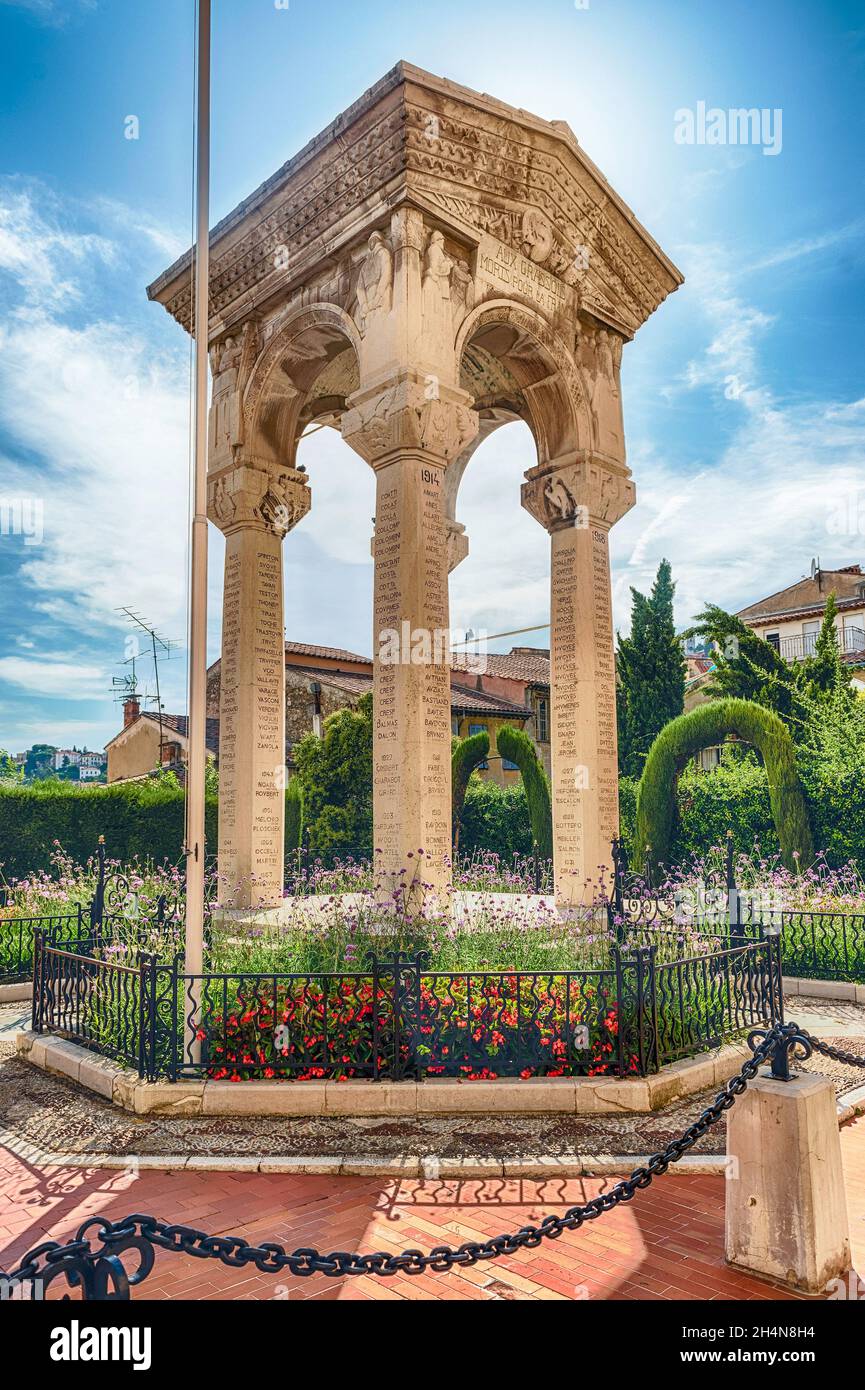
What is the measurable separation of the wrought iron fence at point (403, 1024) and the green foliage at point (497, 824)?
47.9 feet

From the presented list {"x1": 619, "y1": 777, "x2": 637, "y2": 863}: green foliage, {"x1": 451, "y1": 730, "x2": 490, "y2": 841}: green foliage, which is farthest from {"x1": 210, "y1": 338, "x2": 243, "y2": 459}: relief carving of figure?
{"x1": 619, "y1": 777, "x2": 637, "y2": 863}: green foliage

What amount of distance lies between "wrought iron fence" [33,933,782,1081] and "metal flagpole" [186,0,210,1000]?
1.25 feet

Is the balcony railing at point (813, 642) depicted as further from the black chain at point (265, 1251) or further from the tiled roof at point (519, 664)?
the black chain at point (265, 1251)

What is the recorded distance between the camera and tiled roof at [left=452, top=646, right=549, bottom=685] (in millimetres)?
39750

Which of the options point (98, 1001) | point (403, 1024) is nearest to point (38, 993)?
point (98, 1001)

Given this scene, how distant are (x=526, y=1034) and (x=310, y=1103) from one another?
1613 mm

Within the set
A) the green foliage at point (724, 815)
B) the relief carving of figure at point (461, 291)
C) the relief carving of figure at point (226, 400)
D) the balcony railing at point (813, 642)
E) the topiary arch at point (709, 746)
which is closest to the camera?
the relief carving of figure at point (461, 291)

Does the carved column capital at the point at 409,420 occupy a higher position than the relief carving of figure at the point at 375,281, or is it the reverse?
the relief carving of figure at the point at 375,281

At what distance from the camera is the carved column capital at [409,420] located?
9.04 m

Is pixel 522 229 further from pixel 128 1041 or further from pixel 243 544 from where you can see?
pixel 128 1041

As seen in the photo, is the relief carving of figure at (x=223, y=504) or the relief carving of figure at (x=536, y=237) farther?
the relief carving of figure at (x=223, y=504)

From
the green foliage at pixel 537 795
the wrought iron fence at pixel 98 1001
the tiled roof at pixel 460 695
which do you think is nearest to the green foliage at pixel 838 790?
the green foliage at pixel 537 795

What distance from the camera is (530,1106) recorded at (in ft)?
20.1
